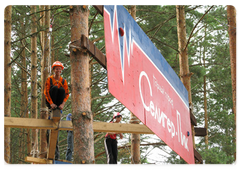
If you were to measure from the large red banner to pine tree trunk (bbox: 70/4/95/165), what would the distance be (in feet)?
3.18

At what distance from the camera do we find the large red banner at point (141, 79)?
12.1 ft

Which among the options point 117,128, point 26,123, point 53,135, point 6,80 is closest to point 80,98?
point 26,123

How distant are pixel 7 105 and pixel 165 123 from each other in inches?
188

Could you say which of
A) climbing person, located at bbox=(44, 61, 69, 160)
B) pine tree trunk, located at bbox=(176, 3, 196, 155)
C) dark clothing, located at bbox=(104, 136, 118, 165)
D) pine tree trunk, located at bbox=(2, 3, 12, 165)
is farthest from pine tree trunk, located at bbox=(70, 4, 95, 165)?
pine tree trunk, located at bbox=(176, 3, 196, 155)

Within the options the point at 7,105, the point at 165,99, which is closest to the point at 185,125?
the point at 165,99

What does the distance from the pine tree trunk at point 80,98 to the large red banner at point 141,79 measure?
0.97m

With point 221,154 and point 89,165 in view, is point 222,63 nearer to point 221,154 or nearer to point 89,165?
point 221,154

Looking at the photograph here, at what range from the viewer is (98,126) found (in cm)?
589

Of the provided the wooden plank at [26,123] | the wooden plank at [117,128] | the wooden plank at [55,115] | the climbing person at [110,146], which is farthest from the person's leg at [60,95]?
the climbing person at [110,146]

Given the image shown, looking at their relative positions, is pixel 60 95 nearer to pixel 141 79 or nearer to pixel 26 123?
pixel 26 123

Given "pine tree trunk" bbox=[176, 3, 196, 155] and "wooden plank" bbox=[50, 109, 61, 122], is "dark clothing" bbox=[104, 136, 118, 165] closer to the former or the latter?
"wooden plank" bbox=[50, 109, 61, 122]

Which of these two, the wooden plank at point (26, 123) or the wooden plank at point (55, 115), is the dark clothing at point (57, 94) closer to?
the wooden plank at point (55, 115)

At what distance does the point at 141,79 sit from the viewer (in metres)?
4.29

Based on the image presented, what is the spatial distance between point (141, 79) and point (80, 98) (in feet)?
3.56
